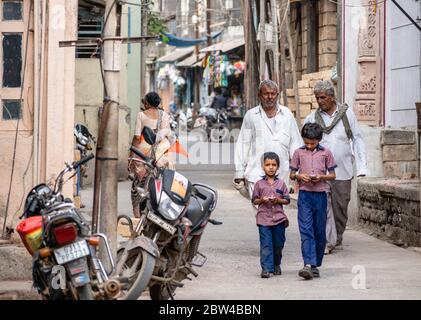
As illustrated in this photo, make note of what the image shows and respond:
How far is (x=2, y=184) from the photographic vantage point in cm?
1007

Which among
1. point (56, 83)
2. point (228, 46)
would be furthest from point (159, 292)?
point (228, 46)

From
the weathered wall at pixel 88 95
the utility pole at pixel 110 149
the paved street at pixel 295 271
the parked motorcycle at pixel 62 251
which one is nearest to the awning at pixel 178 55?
the weathered wall at pixel 88 95

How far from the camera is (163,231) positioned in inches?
320

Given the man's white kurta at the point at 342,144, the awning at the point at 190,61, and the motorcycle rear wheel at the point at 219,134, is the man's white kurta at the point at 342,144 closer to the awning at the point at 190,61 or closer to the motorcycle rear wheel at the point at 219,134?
the motorcycle rear wheel at the point at 219,134

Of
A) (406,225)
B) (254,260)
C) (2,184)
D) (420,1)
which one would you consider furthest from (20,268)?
(420,1)

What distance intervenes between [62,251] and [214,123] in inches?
1306

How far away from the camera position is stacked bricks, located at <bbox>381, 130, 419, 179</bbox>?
46.3ft

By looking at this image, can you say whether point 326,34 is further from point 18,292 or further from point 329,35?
point 18,292

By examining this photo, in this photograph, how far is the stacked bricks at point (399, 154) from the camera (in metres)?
14.1

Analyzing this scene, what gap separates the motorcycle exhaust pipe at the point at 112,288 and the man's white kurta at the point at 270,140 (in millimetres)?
4223

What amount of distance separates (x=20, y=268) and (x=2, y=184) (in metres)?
0.79

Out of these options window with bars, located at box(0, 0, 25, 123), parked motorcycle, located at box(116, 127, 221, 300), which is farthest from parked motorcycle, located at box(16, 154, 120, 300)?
window with bars, located at box(0, 0, 25, 123)

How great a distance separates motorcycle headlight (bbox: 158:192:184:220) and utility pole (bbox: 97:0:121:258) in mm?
454
